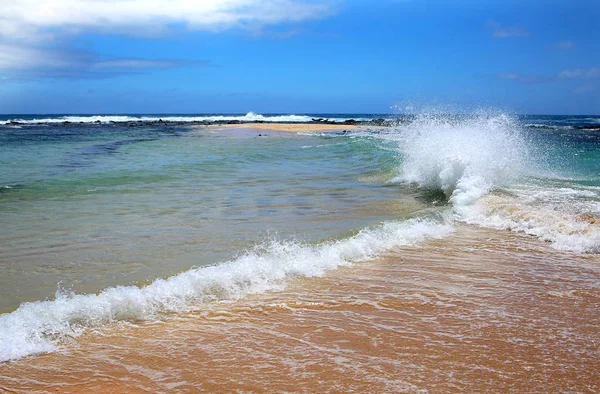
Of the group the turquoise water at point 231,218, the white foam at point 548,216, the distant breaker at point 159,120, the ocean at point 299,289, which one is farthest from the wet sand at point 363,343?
the distant breaker at point 159,120

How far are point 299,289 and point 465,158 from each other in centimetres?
783

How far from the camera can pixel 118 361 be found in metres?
3.36

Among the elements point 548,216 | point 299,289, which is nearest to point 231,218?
point 299,289

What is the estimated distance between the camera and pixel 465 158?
11477 millimetres

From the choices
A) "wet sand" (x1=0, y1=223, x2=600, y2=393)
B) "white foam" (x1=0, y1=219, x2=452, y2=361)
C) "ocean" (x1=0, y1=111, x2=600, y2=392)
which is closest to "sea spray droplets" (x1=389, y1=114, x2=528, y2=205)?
"ocean" (x1=0, y1=111, x2=600, y2=392)

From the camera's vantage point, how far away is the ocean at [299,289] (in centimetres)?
326

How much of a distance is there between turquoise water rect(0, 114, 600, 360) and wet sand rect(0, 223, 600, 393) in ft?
1.31

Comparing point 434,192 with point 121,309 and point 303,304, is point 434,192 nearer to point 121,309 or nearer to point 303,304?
point 303,304

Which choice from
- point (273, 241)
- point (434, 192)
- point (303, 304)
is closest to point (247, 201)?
point (273, 241)

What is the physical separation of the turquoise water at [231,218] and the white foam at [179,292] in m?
0.01

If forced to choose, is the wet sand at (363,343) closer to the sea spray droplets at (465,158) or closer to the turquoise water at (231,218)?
the turquoise water at (231,218)

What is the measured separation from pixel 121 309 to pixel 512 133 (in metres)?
13.5

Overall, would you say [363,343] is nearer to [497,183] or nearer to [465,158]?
[497,183]

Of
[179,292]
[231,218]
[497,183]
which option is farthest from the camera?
[497,183]
